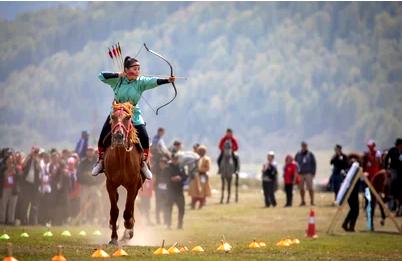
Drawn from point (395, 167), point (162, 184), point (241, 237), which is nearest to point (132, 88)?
A: point (241, 237)

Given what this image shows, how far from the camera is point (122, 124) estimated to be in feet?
71.1

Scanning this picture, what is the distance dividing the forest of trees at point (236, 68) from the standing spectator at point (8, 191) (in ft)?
167

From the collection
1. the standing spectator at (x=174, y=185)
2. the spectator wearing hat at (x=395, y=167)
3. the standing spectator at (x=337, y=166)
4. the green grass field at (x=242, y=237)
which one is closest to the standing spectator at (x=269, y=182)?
the green grass field at (x=242, y=237)

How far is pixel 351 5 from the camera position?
152 m

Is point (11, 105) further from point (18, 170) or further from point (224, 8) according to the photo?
point (224, 8)

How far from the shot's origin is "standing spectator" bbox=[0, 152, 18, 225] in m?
34.9

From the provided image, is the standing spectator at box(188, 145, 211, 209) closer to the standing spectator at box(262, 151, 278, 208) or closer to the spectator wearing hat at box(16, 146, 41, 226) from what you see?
the standing spectator at box(262, 151, 278, 208)

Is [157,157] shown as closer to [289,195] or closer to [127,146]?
[289,195]

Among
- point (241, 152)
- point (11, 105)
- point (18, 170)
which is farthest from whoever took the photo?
point (241, 152)

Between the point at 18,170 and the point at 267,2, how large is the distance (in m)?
125

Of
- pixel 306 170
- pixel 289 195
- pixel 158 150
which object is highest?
pixel 158 150

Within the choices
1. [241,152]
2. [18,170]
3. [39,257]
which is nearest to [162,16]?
[241,152]

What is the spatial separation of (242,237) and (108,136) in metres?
10.3

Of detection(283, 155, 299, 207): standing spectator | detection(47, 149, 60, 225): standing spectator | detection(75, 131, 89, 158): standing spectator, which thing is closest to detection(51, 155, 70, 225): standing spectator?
detection(47, 149, 60, 225): standing spectator
